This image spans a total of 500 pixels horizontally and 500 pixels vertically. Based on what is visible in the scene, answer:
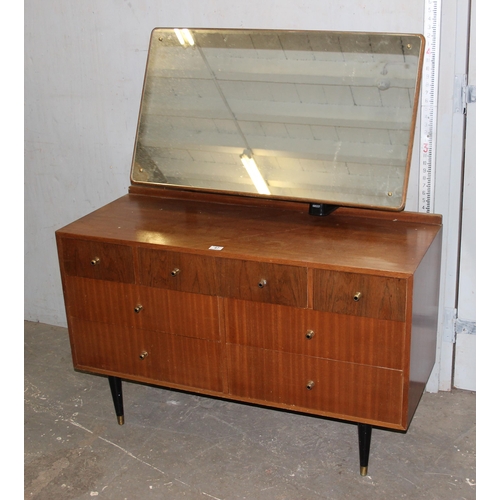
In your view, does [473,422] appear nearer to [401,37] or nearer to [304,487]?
[304,487]

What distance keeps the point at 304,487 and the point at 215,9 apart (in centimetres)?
177

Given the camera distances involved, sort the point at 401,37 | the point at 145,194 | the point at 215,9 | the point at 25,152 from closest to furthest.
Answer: the point at 401,37
the point at 215,9
the point at 145,194
the point at 25,152

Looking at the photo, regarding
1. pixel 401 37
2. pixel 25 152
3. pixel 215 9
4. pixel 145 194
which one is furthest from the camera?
pixel 25 152

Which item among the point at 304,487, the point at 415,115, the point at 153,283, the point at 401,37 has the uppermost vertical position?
the point at 401,37

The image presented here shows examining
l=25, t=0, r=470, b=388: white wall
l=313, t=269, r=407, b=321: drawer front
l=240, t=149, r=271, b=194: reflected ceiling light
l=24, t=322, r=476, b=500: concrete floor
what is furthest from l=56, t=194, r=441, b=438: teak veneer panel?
l=25, t=0, r=470, b=388: white wall

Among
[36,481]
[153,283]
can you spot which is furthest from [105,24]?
[36,481]

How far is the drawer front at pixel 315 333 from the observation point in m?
2.30

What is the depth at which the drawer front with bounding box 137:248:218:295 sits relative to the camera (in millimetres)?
2459

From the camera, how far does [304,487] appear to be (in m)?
2.52

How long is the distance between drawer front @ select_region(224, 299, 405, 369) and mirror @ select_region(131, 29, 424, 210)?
0.43m

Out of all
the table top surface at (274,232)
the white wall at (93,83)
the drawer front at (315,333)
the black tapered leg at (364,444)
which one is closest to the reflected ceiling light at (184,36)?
the white wall at (93,83)

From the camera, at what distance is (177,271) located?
98.1 inches

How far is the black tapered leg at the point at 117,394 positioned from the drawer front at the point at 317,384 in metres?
0.51

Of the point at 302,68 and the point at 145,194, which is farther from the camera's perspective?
the point at 145,194
